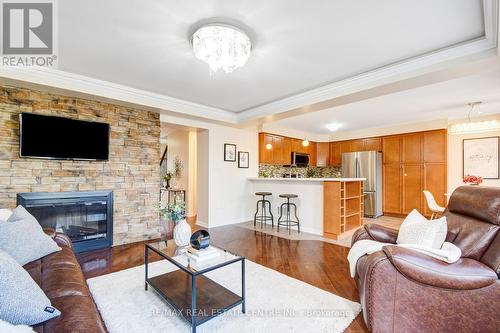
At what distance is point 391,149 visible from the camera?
21.2 ft

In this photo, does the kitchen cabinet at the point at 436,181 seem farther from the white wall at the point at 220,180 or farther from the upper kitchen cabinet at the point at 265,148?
the white wall at the point at 220,180

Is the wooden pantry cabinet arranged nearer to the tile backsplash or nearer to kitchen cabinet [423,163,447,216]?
kitchen cabinet [423,163,447,216]

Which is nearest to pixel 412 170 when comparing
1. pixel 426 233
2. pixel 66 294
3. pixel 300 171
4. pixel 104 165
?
pixel 300 171

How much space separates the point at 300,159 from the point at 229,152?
2549 millimetres

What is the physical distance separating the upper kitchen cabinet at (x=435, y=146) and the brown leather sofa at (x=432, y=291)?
4.85 meters

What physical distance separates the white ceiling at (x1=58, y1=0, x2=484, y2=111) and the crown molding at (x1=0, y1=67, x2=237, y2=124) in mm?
173

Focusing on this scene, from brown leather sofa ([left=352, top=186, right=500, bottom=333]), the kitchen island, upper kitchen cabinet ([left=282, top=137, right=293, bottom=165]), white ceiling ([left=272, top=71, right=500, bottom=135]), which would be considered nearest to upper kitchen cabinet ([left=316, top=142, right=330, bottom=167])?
white ceiling ([left=272, top=71, right=500, bottom=135])

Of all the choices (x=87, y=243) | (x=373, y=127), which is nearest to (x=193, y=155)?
(x=87, y=243)

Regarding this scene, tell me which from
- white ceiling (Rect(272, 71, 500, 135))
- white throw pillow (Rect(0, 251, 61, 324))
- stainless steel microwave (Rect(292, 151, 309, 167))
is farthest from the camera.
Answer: stainless steel microwave (Rect(292, 151, 309, 167))

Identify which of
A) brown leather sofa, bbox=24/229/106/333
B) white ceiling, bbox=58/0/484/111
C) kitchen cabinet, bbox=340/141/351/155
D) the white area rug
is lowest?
the white area rug

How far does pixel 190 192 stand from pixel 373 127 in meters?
5.37

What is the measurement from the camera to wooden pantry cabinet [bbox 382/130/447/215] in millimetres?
5668

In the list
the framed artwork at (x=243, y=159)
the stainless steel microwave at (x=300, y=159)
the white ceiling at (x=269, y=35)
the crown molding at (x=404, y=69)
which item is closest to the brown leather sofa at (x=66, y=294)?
the white ceiling at (x=269, y=35)

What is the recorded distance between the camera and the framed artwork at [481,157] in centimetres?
502
